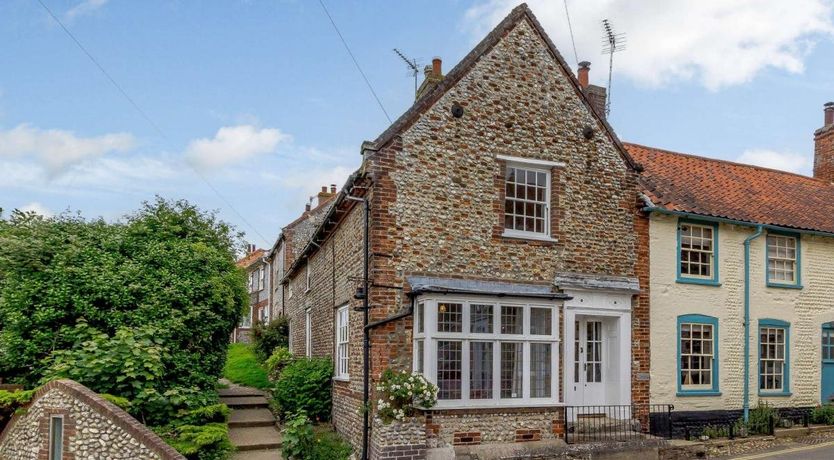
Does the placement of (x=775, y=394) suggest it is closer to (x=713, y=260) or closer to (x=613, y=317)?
(x=713, y=260)

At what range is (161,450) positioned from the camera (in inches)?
458

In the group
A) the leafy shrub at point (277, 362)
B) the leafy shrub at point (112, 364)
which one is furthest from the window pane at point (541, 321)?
the leafy shrub at point (277, 362)

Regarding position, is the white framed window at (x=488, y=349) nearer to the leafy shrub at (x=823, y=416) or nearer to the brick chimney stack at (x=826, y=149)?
Result: the leafy shrub at (x=823, y=416)

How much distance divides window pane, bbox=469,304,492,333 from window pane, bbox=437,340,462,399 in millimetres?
484

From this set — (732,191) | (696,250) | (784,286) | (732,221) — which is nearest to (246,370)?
(696,250)

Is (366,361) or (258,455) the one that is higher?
(366,361)

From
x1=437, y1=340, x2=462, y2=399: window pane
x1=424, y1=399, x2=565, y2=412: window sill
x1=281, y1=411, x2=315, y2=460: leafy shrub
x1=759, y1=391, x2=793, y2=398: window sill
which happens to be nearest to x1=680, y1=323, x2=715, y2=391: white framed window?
x1=759, y1=391, x2=793, y2=398: window sill

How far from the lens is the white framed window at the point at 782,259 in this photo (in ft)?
61.3

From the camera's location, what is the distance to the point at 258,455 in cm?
1502

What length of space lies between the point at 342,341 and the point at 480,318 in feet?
13.6

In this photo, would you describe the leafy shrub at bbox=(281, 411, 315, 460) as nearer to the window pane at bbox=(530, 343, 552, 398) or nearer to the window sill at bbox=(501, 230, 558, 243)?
the window pane at bbox=(530, 343, 552, 398)

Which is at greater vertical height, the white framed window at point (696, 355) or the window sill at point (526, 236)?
the window sill at point (526, 236)

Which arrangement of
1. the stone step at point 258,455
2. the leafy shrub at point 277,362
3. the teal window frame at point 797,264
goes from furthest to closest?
the leafy shrub at point 277,362 < the teal window frame at point 797,264 < the stone step at point 258,455

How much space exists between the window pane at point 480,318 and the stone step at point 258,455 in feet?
16.0
